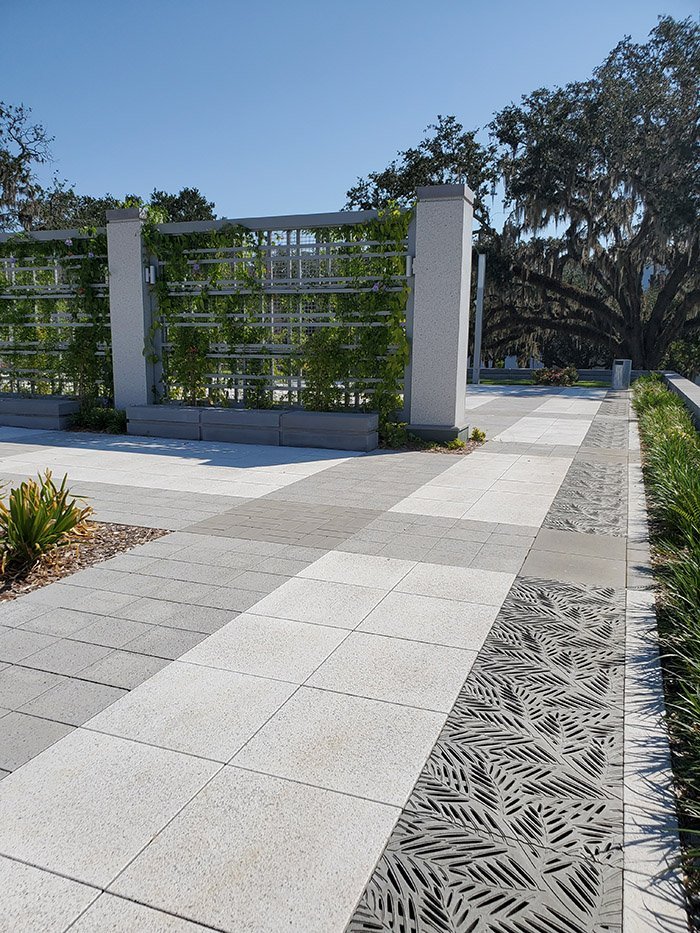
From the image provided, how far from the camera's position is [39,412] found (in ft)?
38.7

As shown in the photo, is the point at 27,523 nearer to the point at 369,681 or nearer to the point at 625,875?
the point at 369,681

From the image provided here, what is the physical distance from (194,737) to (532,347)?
33080 millimetres

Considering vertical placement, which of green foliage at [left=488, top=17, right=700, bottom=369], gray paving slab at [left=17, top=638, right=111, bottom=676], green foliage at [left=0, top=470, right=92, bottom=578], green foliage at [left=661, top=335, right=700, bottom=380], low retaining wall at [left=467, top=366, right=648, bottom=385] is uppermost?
green foliage at [left=488, top=17, right=700, bottom=369]

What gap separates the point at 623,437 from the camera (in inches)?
452

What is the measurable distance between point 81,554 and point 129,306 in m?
7.48

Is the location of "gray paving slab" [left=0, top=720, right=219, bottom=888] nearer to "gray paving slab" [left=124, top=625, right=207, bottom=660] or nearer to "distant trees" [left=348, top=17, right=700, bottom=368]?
"gray paving slab" [left=124, top=625, right=207, bottom=660]

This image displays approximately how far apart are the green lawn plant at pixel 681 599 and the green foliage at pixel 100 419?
314 inches

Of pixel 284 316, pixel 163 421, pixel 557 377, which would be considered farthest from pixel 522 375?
pixel 163 421

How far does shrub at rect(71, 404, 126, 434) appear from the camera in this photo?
37.1 ft

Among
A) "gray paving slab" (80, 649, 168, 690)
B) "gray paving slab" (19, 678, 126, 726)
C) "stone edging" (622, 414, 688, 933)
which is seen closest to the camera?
"stone edging" (622, 414, 688, 933)

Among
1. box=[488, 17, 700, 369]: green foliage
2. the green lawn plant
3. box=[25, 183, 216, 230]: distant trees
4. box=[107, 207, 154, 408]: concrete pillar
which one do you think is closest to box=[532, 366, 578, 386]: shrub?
box=[488, 17, 700, 369]: green foliage

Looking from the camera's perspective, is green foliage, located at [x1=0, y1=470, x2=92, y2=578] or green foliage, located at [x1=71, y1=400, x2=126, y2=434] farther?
green foliage, located at [x1=71, y1=400, x2=126, y2=434]

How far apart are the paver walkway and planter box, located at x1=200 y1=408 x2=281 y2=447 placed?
14.5ft

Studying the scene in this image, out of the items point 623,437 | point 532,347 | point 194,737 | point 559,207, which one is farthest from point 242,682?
point 532,347
